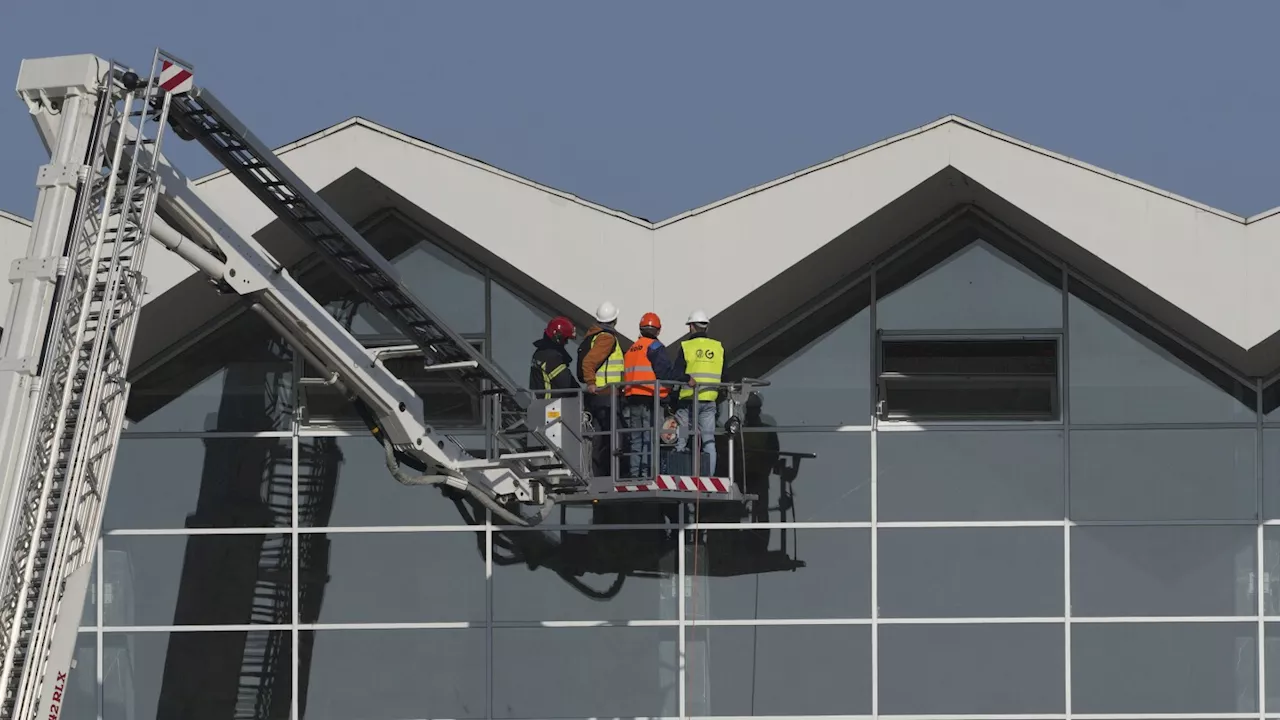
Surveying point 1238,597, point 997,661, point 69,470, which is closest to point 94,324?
point 69,470

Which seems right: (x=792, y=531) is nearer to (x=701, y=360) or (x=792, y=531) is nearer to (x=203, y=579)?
(x=701, y=360)

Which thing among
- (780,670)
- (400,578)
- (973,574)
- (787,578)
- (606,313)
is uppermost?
(606,313)

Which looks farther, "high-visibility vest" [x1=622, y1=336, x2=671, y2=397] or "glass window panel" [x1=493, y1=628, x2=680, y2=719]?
"glass window panel" [x1=493, y1=628, x2=680, y2=719]

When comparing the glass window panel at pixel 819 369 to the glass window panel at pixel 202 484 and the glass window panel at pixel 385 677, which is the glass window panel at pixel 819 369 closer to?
the glass window panel at pixel 385 677

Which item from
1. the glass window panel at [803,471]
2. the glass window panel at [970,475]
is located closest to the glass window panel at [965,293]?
the glass window panel at [970,475]

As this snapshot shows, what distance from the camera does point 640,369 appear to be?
1994 centimetres

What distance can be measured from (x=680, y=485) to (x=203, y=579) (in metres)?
6.14

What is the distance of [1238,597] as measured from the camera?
70.8ft

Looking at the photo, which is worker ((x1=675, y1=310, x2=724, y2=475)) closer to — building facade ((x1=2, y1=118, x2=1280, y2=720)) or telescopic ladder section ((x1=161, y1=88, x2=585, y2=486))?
building facade ((x1=2, y1=118, x2=1280, y2=720))

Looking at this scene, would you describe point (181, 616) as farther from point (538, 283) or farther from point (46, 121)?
point (46, 121)

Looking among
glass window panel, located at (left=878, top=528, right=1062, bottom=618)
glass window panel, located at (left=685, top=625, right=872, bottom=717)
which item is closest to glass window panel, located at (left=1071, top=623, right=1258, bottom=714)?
glass window panel, located at (left=878, top=528, right=1062, bottom=618)

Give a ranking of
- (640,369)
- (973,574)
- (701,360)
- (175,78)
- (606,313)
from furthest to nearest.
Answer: (973,574)
(606,313)
(701,360)
(640,369)
(175,78)

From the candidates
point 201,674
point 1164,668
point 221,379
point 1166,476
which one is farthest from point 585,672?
point 1166,476

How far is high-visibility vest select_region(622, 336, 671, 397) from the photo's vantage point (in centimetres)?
1994
